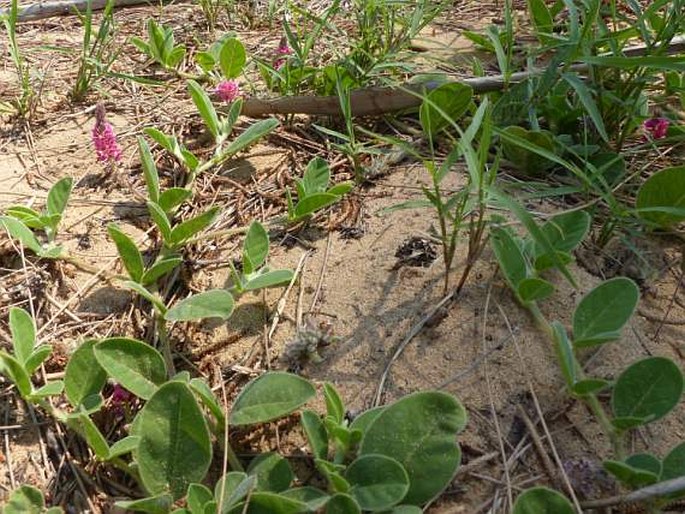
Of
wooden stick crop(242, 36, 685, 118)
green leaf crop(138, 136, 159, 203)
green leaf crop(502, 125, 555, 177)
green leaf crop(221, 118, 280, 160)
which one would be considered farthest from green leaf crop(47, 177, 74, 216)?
green leaf crop(502, 125, 555, 177)

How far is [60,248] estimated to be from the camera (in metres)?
1.54

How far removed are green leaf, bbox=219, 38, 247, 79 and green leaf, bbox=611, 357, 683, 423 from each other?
1.33m

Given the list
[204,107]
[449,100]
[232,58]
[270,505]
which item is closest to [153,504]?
[270,505]

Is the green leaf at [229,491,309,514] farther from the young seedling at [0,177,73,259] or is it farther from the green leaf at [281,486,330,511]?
the young seedling at [0,177,73,259]

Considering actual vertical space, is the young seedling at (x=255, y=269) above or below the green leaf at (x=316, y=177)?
below

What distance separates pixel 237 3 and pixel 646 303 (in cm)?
186

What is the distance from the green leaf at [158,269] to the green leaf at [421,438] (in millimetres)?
494

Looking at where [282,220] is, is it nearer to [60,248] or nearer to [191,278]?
[191,278]

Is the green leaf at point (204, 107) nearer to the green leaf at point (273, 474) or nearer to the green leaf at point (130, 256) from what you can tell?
the green leaf at point (130, 256)

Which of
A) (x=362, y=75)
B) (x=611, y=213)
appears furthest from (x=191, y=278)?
(x=611, y=213)

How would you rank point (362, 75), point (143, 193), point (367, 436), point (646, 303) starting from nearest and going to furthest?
point (367, 436)
point (646, 303)
point (143, 193)
point (362, 75)

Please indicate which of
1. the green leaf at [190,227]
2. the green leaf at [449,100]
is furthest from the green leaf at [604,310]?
the green leaf at [190,227]

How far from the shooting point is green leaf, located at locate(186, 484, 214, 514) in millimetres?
1077

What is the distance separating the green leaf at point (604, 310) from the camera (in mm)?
1259
